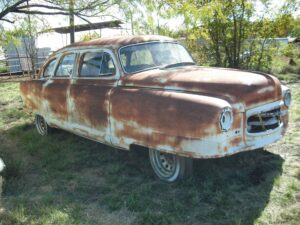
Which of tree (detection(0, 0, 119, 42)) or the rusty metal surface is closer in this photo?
the rusty metal surface

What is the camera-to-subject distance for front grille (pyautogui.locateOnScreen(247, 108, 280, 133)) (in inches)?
156

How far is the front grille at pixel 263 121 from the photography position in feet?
13.0

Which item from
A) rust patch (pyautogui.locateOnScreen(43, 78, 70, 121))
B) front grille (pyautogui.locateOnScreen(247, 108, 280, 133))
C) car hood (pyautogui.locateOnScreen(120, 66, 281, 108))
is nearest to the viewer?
car hood (pyautogui.locateOnScreen(120, 66, 281, 108))

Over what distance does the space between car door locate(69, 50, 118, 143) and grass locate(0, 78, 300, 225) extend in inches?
19.6

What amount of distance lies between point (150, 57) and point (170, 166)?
1610 mm

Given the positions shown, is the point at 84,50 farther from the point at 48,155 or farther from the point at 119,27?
the point at 119,27

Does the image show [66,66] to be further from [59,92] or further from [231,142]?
[231,142]

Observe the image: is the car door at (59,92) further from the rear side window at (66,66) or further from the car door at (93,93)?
the car door at (93,93)

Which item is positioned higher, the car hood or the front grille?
the car hood

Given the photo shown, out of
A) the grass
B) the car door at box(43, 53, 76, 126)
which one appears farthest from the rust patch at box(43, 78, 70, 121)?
the grass

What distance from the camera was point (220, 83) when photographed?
396 cm

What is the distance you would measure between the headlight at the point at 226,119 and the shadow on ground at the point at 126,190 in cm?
77

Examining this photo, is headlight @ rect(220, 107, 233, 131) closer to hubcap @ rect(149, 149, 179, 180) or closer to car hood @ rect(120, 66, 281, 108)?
car hood @ rect(120, 66, 281, 108)

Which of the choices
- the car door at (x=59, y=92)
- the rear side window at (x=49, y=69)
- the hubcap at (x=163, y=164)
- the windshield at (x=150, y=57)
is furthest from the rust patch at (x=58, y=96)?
the hubcap at (x=163, y=164)
